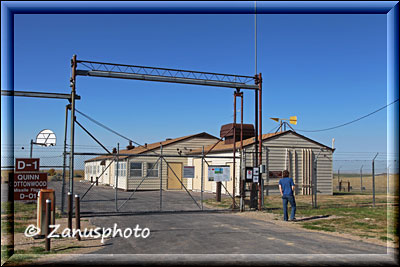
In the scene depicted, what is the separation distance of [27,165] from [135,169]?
58.1 ft

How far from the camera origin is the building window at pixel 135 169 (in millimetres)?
29003

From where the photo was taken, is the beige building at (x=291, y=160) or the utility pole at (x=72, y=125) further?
the beige building at (x=291, y=160)

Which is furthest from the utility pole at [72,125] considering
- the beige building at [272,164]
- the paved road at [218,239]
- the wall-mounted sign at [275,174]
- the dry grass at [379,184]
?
the dry grass at [379,184]

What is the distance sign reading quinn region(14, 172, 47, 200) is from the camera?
11172mm

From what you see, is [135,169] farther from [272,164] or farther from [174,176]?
[272,164]

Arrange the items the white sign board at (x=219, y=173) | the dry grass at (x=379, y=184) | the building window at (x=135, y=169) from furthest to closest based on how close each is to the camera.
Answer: the building window at (x=135, y=169) → the dry grass at (x=379, y=184) → the white sign board at (x=219, y=173)

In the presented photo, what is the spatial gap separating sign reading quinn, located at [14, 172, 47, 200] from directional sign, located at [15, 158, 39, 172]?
16 centimetres

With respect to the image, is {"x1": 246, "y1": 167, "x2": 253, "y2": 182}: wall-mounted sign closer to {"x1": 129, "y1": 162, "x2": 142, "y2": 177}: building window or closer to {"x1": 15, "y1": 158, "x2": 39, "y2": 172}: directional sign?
{"x1": 15, "y1": 158, "x2": 39, "y2": 172}: directional sign

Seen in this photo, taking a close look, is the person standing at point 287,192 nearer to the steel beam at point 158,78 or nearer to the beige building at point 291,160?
the steel beam at point 158,78

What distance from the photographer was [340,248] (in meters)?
8.70

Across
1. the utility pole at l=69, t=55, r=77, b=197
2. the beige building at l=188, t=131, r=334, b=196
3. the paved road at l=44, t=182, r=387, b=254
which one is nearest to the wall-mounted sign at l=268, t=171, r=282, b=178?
the beige building at l=188, t=131, r=334, b=196

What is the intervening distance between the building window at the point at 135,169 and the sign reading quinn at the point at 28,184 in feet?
57.6

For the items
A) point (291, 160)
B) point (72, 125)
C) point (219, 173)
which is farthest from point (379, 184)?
point (72, 125)

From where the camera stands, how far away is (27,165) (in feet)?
37.6
